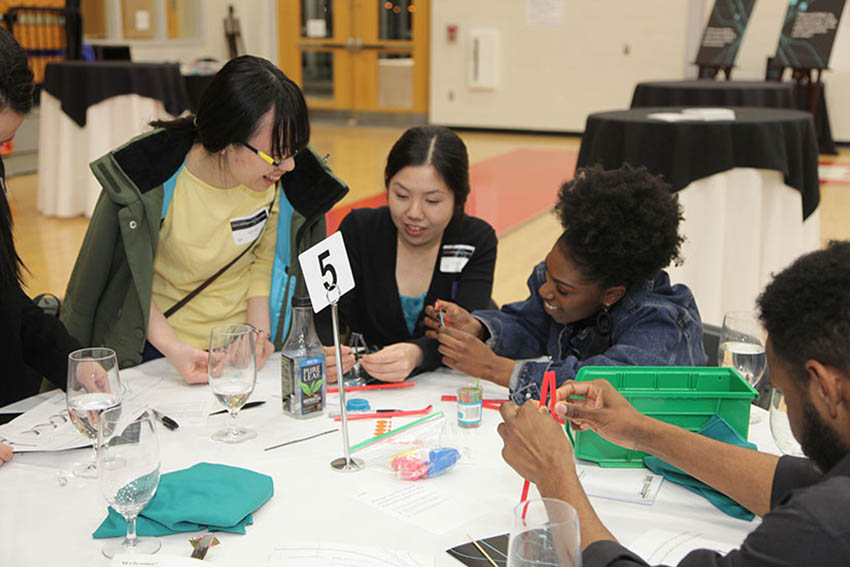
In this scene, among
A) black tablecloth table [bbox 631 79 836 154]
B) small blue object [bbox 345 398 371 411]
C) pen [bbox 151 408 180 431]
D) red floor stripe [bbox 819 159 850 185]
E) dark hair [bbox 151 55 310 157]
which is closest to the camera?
pen [bbox 151 408 180 431]

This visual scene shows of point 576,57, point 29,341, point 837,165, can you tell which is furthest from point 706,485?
point 576,57

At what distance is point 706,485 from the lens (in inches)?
54.2

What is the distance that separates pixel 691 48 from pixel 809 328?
33.7 ft

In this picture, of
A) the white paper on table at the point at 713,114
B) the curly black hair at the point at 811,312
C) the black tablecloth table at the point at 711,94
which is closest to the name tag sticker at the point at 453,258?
the curly black hair at the point at 811,312

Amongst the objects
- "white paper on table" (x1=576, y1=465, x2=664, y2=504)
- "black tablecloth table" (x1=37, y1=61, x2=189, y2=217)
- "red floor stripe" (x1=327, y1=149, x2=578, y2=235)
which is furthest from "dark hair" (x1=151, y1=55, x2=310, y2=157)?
"black tablecloth table" (x1=37, y1=61, x2=189, y2=217)

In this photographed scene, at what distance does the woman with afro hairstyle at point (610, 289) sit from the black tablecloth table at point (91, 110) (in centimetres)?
504

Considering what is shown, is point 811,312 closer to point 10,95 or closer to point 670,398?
point 670,398

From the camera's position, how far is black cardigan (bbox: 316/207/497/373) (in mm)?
2428

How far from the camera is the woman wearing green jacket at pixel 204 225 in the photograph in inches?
79.9

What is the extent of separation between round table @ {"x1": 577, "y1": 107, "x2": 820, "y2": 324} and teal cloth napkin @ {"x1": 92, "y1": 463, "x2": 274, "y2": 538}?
9.32 ft

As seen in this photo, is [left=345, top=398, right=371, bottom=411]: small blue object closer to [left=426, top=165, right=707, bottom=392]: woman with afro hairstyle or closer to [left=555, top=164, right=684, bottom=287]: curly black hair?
[left=426, top=165, right=707, bottom=392]: woman with afro hairstyle

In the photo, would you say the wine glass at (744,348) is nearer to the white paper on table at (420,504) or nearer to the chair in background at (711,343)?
the chair in background at (711,343)

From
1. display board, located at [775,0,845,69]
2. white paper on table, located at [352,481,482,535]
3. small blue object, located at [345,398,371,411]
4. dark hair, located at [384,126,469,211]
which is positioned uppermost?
display board, located at [775,0,845,69]

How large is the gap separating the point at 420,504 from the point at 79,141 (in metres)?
5.93
